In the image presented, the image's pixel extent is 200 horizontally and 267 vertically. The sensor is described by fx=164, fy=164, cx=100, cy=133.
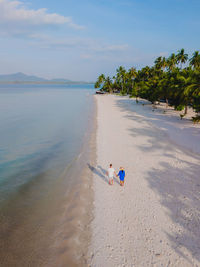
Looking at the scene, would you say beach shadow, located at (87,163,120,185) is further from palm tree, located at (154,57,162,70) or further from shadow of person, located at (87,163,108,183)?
palm tree, located at (154,57,162,70)

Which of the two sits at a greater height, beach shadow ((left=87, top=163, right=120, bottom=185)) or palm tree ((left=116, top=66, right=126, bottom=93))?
palm tree ((left=116, top=66, right=126, bottom=93))

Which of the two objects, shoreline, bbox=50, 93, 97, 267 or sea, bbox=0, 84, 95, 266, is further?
sea, bbox=0, 84, 95, 266

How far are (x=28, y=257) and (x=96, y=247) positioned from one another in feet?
10.6

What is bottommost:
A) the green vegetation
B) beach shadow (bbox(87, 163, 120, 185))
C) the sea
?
the sea

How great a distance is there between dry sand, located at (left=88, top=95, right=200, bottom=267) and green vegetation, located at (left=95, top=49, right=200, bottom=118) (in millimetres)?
14239

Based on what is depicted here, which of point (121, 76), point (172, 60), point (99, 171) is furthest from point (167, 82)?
point (121, 76)

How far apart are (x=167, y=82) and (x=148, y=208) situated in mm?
→ 37064

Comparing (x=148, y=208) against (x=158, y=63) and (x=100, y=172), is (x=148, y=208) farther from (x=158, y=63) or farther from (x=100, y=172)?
(x=158, y=63)

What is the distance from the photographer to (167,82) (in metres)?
40.1

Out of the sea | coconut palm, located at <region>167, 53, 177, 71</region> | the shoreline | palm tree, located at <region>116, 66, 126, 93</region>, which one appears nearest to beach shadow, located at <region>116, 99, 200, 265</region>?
the shoreline

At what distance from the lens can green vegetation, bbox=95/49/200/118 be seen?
29.2m

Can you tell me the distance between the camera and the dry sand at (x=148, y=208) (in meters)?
7.49

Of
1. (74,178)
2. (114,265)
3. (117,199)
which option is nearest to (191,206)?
(117,199)

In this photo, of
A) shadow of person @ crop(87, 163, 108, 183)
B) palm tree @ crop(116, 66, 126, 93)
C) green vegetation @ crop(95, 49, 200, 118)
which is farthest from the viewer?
palm tree @ crop(116, 66, 126, 93)
